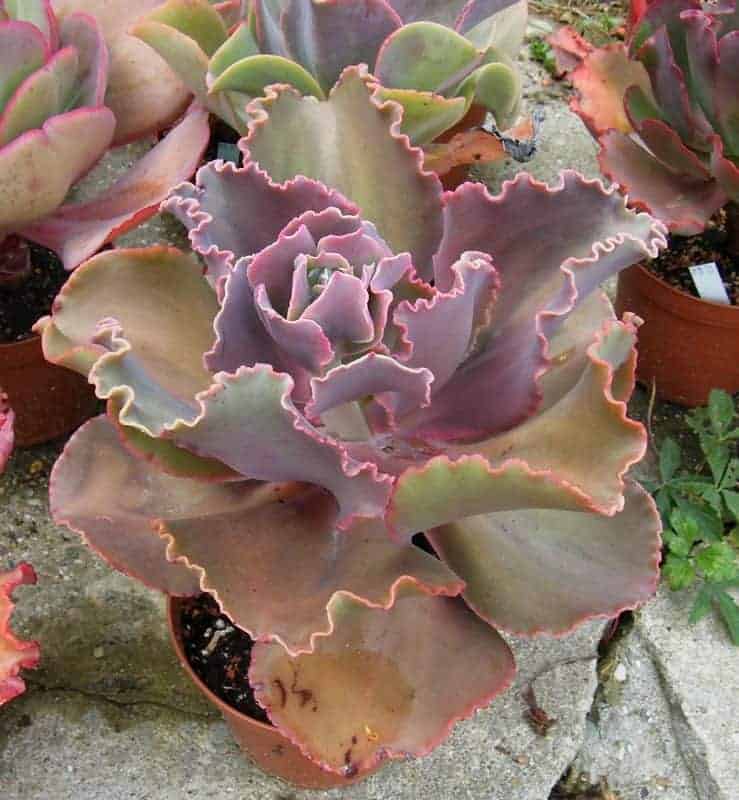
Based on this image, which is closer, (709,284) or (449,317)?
(449,317)

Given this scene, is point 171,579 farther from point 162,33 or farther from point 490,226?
point 162,33

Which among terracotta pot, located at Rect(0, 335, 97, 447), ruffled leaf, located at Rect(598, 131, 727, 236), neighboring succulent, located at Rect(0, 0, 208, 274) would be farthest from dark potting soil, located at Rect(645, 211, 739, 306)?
terracotta pot, located at Rect(0, 335, 97, 447)

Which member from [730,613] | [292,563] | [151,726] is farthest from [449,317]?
[730,613]

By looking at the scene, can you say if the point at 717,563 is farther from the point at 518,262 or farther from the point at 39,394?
the point at 39,394

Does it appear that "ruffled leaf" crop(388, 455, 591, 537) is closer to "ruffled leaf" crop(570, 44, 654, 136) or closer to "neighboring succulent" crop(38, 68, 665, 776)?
"neighboring succulent" crop(38, 68, 665, 776)

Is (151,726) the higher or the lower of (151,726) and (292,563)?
the lower

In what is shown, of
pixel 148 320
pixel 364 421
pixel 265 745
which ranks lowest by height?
pixel 265 745
